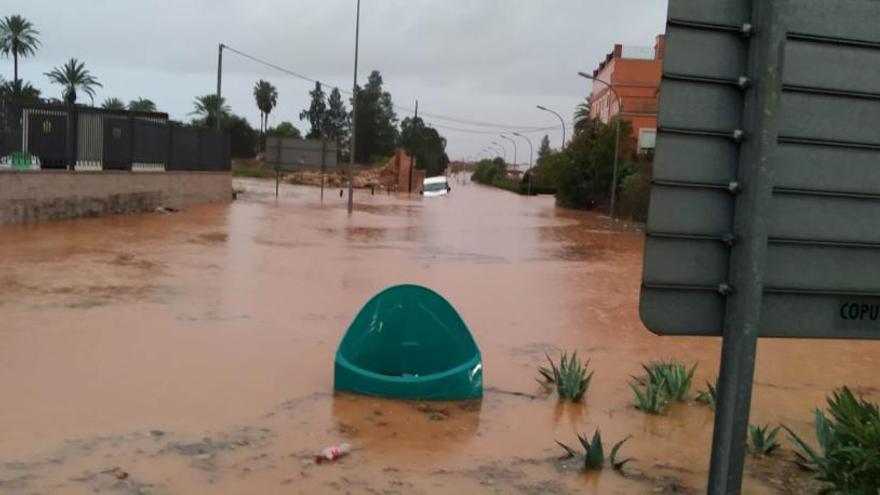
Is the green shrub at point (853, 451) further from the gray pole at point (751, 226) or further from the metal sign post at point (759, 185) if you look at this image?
the gray pole at point (751, 226)

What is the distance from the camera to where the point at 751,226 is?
7.63 ft

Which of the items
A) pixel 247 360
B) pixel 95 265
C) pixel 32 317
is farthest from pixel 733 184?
pixel 95 265

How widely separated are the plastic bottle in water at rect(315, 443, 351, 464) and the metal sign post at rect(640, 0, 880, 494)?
3.10m

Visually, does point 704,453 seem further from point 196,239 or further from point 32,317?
point 196,239

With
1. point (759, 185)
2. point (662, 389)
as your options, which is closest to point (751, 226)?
point (759, 185)

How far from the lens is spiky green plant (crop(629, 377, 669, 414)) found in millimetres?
6664

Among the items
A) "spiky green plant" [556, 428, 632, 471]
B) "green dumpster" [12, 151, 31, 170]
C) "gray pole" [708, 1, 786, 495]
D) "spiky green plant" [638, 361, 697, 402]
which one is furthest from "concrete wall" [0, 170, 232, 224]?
"gray pole" [708, 1, 786, 495]

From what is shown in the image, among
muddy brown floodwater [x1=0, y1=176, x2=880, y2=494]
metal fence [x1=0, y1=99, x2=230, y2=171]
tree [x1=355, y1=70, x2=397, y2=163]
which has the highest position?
tree [x1=355, y1=70, x2=397, y2=163]

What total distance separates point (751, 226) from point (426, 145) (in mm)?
101612

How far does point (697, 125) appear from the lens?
7.83 ft

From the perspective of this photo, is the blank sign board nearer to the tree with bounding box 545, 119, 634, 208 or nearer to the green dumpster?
the tree with bounding box 545, 119, 634, 208

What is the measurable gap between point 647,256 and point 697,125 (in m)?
0.38

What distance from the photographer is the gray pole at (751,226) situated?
90.3 inches

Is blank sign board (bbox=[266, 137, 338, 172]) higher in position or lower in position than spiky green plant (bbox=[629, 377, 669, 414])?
higher
